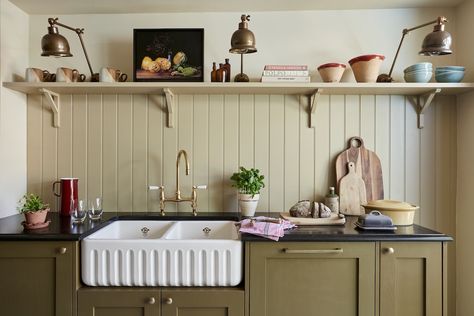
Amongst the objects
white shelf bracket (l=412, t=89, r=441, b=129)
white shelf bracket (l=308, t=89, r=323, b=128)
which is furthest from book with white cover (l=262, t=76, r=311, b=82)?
white shelf bracket (l=412, t=89, r=441, b=129)

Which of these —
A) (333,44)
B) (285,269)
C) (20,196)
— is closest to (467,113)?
(333,44)

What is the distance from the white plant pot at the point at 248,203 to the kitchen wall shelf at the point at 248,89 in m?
0.65

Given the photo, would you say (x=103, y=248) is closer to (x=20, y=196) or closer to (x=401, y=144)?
(x=20, y=196)

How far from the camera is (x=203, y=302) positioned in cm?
157

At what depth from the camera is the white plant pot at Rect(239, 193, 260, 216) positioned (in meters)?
2.09

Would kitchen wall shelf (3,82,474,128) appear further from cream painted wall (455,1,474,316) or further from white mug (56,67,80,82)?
cream painted wall (455,1,474,316)

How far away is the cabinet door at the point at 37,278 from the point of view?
5.19 ft

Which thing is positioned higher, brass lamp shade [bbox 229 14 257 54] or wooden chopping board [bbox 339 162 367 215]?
brass lamp shade [bbox 229 14 257 54]

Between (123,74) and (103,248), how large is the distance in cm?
119

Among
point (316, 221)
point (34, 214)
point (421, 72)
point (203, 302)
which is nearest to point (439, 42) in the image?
point (421, 72)

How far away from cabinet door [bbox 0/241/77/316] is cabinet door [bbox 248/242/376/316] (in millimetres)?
877

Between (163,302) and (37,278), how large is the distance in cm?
62

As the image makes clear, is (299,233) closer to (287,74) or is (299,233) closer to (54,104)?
(287,74)

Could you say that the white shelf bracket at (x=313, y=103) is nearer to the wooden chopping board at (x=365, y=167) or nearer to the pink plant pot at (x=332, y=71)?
the pink plant pot at (x=332, y=71)
